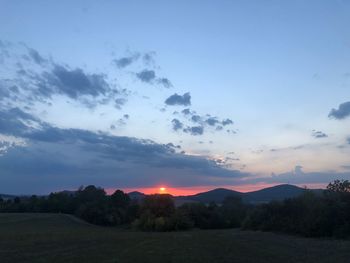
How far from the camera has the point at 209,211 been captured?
105125mm

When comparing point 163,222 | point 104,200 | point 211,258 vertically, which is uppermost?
point 104,200

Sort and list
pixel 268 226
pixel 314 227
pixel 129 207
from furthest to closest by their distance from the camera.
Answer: pixel 129 207
pixel 268 226
pixel 314 227

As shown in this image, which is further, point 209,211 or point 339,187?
point 209,211

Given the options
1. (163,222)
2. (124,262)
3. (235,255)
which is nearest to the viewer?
(124,262)

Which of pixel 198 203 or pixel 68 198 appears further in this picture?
pixel 68 198

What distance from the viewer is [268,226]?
234ft

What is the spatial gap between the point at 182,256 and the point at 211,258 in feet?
7.05

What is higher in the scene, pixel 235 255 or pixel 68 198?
pixel 68 198

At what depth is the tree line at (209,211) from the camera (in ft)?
205

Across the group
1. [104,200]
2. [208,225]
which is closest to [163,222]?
[208,225]

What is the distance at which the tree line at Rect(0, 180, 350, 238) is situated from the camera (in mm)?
62562

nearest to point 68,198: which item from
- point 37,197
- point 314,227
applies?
point 37,197

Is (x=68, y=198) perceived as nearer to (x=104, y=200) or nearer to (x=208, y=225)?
(x=104, y=200)

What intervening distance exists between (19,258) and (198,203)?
7899cm
